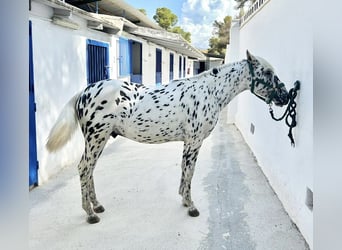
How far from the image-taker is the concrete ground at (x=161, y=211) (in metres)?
2.76

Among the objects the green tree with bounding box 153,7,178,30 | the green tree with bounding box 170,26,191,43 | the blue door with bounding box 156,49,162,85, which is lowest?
the blue door with bounding box 156,49,162,85

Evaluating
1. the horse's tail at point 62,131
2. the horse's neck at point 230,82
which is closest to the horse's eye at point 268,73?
the horse's neck at point 230,82

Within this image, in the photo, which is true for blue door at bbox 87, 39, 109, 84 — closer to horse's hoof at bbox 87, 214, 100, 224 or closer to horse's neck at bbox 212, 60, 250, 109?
horse's neck at bbox 212, 60, 250, 109

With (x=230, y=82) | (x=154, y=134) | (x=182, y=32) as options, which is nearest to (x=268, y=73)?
(x=230, y=82)

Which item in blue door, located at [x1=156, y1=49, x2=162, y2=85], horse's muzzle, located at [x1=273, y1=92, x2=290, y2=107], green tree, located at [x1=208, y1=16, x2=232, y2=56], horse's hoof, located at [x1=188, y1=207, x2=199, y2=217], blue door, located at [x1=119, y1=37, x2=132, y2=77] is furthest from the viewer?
green tree, located at [x1=208, y1=16, x2=232, y2=56]

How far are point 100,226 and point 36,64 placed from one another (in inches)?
85.2

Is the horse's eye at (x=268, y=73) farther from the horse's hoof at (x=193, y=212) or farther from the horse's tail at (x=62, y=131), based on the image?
the horse's tail at (x=62, y=131)

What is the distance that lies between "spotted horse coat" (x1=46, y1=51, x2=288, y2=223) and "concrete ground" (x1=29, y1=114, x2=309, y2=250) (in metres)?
0.21

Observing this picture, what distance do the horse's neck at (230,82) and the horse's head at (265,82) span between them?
0.22 ft

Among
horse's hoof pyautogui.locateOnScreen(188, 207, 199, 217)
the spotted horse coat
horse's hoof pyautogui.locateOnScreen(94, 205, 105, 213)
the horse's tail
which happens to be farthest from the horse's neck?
horse's hoof pyautogui.locateOnScreen(94, 205, 105, 213)

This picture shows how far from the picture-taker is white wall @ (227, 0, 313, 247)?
2.69 m

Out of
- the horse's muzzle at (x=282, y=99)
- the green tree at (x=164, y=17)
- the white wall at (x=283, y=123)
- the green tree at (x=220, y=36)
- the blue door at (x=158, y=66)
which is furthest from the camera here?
the green tree at (x=220, y=36)

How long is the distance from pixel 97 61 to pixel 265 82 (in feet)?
12.6
